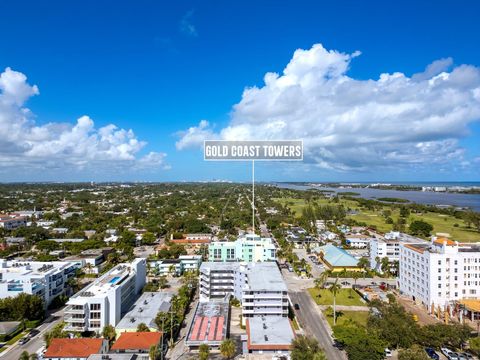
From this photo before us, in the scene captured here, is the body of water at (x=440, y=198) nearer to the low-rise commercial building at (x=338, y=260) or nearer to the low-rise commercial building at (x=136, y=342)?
the low-rise commercial building at (x=338, y=260)

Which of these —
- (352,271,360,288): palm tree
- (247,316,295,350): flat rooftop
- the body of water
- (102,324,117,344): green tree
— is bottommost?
(352,271,360,288): palm tree

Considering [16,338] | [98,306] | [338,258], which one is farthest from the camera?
[338,258]

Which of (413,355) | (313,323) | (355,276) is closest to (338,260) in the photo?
(355,276)

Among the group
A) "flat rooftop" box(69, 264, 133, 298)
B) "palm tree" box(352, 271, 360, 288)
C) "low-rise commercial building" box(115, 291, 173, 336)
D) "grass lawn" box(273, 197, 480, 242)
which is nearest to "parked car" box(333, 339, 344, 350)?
"low-rise commercial building" box(115, 291, 173, 336)

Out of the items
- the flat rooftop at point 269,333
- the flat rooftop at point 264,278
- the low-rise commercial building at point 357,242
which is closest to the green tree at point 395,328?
the flat rooftop at point 269,333

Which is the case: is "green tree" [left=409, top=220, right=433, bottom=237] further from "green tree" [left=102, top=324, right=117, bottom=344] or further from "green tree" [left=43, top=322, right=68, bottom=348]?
"green tree" [left=43, top=322, right=68, bottom=348]

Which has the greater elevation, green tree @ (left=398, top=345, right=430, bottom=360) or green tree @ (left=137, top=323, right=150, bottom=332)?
green tree @ (left=398, top=345, right=430, bottom=360)

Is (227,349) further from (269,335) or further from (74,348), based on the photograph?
(74,348)
